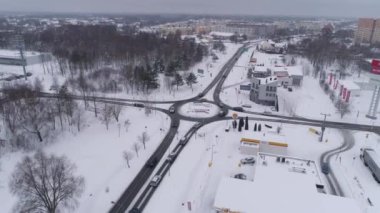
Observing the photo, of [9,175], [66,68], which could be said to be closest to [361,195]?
[9,175]

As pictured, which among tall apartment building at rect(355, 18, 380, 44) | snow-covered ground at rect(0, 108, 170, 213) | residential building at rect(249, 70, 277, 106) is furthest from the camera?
tall apartment building at rect(355, 18, 380, 44)

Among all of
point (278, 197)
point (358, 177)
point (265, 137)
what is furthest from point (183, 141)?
point (358, 177)

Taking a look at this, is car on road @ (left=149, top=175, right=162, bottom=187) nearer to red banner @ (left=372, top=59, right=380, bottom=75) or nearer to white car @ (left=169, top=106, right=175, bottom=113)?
white car @ (left=169, top=106, right=175, bottom=113)

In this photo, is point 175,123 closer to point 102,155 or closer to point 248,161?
point 102,155

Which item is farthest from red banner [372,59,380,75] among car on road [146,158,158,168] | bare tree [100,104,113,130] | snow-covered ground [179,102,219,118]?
bare tree [100,104,113,130]

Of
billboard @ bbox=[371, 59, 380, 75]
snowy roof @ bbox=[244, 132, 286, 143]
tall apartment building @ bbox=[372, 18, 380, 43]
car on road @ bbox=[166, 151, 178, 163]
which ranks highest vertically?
tall apartment building @ bbox=[372, 18, 380, 43]

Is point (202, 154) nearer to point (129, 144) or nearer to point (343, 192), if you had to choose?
point (129, 144)
